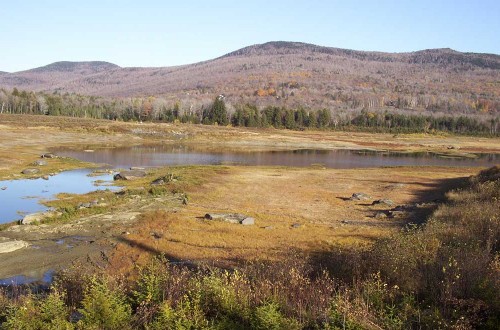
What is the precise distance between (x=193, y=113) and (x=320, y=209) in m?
130

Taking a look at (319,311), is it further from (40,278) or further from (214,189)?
(214,189)

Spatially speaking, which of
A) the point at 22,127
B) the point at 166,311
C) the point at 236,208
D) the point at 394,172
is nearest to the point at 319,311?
the point at 166,311

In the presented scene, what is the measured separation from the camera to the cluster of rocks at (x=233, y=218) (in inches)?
965

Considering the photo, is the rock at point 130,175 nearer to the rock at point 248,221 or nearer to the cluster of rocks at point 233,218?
the cluster of rocks at point 233,218

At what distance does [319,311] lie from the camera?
9562 mm

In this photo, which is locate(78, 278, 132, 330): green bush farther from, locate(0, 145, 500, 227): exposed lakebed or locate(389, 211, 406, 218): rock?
locate(389, 211, 406, 218): rock

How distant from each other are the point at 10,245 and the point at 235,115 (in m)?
128

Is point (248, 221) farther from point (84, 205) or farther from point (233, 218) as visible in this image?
point (84, 205)

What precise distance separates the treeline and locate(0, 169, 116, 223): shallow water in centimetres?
10032

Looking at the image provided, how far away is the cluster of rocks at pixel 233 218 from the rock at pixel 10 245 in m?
9.62

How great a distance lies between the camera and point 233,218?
2516cm

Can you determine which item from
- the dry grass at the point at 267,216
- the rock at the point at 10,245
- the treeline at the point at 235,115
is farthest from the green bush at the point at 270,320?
the treeline at the point at 235,115

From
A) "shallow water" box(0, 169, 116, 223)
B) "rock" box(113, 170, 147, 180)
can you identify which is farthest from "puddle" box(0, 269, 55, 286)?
"rock" box(113, 170, 147, 180)

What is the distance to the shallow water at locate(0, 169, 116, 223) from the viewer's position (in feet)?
87.9
